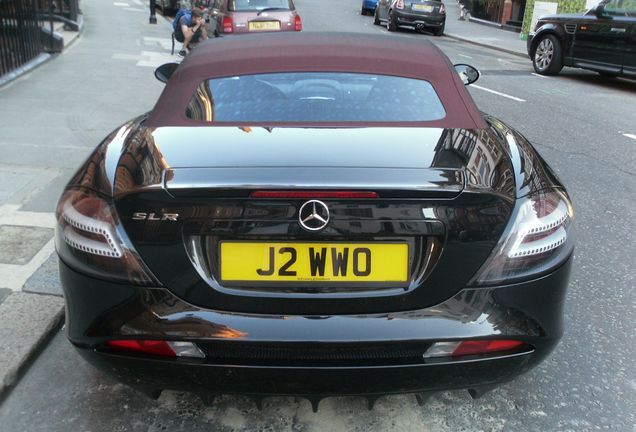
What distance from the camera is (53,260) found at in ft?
13.0

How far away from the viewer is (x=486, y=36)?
2339 cm


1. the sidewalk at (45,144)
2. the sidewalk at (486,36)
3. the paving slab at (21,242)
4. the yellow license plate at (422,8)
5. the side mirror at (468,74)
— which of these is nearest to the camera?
the sidewalk at (45,144)

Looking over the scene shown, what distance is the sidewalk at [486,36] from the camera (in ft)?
65.8

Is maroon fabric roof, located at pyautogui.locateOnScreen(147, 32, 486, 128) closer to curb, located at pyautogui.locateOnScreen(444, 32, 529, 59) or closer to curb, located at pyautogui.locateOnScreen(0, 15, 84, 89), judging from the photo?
curb, located at pyautogui.locateOnScreen(0, 15, 84, 89)

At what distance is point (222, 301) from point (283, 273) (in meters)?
0.22

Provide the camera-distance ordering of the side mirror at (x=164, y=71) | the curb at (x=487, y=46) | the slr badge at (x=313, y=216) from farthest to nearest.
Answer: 1. the curb at (x=487, y=46)
2. the side mirror at (x=164, y=71)
3. the slr badge at (x=313, y=216)

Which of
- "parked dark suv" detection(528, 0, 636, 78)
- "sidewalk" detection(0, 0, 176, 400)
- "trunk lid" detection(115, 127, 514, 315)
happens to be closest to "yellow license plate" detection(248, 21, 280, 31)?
"sidewalk" detection(0, 0, 176, 400)

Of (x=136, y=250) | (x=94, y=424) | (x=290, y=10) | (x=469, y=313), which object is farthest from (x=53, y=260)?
(x=290, y=10)

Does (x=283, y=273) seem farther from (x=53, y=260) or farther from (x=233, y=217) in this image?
(x=53, y=260)

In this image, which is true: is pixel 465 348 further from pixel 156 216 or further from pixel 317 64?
pixel 317 64

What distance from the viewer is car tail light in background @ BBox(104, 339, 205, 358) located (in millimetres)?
2180

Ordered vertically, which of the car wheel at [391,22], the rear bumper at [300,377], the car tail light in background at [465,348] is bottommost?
the car wheel at [391,22]

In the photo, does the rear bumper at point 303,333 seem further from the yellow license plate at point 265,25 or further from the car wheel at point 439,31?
the car wheel at point 439,31

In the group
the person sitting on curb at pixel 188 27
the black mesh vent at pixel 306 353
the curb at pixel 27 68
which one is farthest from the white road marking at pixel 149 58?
the black mesh vent at pixel 306 353
